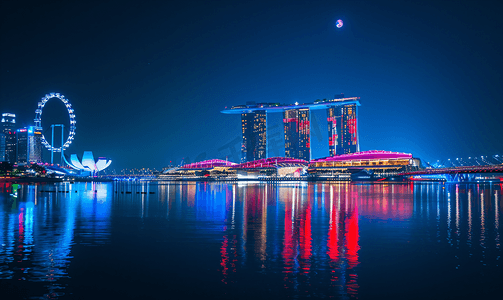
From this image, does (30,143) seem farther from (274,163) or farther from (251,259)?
(251,259)

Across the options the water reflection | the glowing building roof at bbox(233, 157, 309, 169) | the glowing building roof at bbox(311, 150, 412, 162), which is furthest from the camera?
the glowing building roof at bbox(233, 157, 309, 169)

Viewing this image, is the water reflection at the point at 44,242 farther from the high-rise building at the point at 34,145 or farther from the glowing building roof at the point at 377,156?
the high-rise building at the point at 34,145

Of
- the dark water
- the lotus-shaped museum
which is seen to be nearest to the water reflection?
the dark water

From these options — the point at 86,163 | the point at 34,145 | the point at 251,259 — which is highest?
the point at 34,145

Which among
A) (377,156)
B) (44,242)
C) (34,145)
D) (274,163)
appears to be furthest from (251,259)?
(34,145)

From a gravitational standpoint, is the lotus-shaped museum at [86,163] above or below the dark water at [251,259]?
above

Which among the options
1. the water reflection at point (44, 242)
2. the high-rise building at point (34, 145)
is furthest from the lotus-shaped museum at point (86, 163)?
the water reflection at point (44, 242)

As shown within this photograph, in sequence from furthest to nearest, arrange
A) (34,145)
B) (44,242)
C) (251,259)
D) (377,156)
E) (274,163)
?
(274,163), (34,145), (377,156), (44,242), (251,259)

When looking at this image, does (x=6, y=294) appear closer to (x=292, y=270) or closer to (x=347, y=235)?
(x=292, y=270)

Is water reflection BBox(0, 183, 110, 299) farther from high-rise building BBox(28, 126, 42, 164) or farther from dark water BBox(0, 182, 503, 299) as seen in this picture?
high-rise building BBox(28, 126, 42, 164)

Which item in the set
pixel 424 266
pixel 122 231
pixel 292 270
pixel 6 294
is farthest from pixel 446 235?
pixel 6 294

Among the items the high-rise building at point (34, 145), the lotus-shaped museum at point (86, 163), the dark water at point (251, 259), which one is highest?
the high-rise building at point (34, 145)
